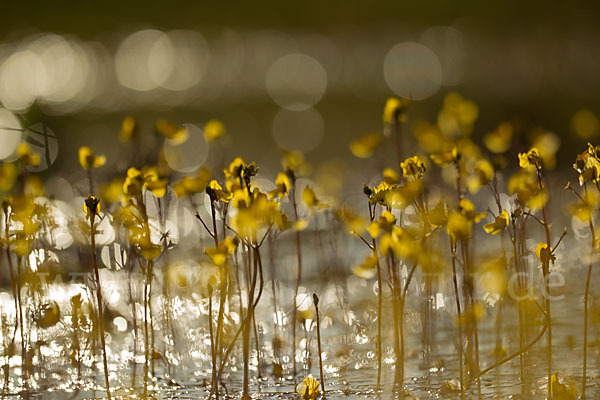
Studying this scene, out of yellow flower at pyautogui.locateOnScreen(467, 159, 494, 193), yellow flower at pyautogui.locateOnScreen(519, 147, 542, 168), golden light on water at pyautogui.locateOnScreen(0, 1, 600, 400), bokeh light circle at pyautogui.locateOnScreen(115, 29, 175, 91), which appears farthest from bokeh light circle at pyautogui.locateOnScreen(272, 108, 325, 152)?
yellow flower at pyautogui.locateOnScreen(519, 147, 542, 168)

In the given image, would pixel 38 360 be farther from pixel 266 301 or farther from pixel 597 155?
pixel 597 155

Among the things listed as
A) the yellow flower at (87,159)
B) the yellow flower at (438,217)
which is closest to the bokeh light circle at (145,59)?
the yellow flower at (87,159)

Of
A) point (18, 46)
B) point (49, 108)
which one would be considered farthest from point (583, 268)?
point (18, 46)

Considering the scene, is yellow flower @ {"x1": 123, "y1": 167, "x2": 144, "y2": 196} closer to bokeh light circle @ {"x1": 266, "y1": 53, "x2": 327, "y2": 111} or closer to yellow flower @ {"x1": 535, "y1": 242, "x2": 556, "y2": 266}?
yellow flower @ {"x1": 535, "y1": 242, "x2": 556, "y2": 266}

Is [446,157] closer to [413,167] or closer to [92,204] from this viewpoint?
[413,167]

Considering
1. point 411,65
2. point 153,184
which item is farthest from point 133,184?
point 411,65

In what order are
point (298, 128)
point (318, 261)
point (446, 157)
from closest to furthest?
point (446, 157), point (318, 261), point (298, 128)

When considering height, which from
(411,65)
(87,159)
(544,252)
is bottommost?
(544,252)
